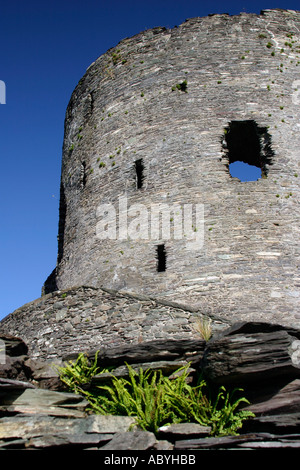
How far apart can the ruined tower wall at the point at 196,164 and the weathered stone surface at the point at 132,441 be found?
481 centimetres

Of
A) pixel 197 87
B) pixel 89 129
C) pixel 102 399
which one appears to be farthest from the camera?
pixel 89 129

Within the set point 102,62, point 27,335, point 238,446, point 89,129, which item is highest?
point 102,62

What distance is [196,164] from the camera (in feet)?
40.0

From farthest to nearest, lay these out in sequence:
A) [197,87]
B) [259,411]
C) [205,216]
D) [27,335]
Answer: [197,87] → [205,216] → [27,335] → [259,411]

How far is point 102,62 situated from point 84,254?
Result: 6009 millimetres

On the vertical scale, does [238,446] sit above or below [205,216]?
below

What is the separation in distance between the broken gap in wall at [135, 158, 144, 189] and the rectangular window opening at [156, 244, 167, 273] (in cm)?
186

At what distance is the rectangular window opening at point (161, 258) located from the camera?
11570 mm

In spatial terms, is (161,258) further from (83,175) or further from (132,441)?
(132,441)

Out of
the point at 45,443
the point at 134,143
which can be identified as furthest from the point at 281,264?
the point at 45,443

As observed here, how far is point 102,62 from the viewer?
1549 centimetres

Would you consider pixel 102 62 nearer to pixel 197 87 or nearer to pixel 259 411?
pixel 197 87

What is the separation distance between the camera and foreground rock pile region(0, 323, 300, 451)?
560cm

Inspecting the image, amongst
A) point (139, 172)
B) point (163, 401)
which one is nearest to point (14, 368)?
point (163, 401)
